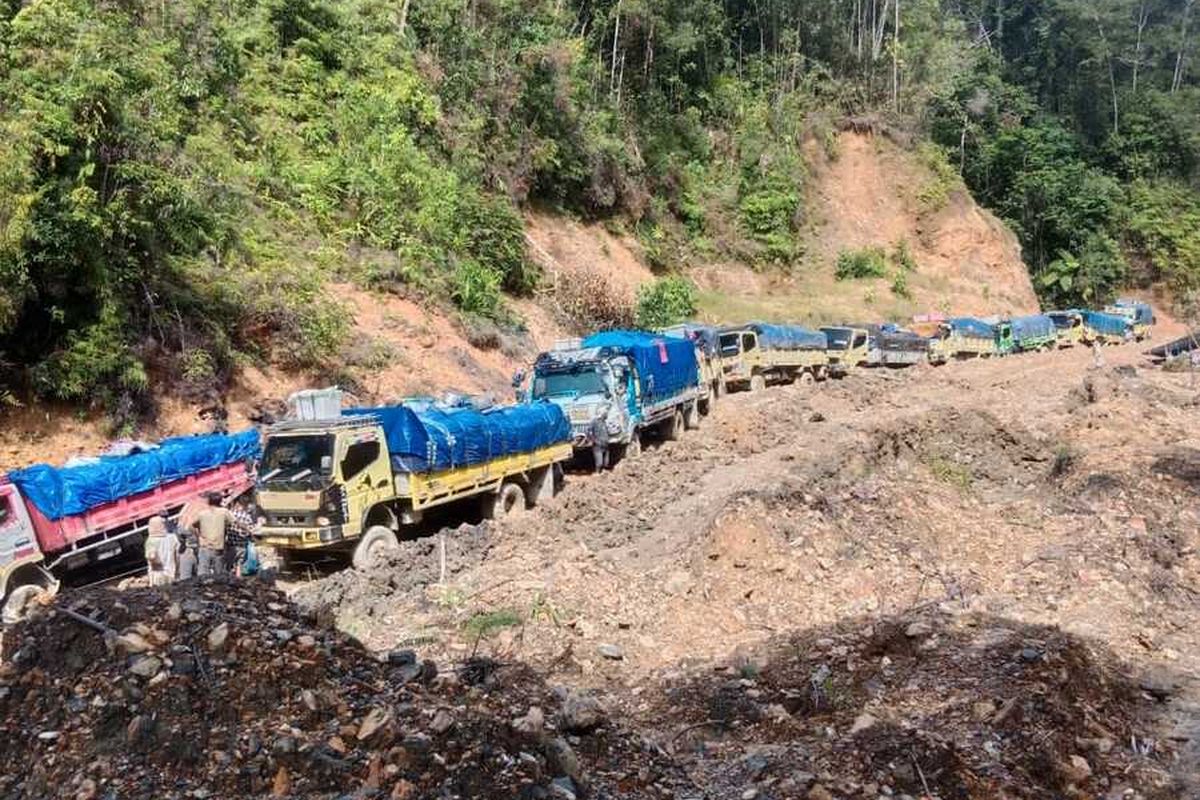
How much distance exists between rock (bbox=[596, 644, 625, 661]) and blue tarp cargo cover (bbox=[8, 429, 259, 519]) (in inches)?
272

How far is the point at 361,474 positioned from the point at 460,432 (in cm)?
192

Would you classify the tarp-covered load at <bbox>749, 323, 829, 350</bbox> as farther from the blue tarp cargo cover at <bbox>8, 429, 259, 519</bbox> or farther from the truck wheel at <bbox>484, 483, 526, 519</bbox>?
the blue tarp cargo cover at <bbox>8, 429, 259, 519</bbox>

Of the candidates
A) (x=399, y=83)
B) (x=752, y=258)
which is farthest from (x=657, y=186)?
(x=399, y=83)

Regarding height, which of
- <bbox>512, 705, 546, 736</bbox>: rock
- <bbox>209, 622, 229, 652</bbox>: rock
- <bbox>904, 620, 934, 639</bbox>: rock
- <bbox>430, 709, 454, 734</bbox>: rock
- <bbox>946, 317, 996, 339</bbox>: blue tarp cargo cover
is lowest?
<bbox>946, 317, 996, 339</bbox>: blue tarp cargo cover

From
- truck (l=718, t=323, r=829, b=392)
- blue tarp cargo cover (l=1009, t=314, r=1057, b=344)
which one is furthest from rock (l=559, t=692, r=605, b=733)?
blue tarp cargo cover (l=1009, t=314, r=1057, b=344)

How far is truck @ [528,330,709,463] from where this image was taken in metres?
17.3

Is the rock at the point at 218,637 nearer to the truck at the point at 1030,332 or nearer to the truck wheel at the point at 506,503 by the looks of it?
the truck wheel at the point at 506,503

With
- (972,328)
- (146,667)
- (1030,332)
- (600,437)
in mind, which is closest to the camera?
(146,667)

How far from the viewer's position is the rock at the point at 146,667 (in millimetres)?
5562

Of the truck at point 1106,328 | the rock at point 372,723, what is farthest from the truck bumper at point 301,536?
the truck at point 1106,328

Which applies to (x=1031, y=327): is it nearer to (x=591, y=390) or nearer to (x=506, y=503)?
(x=591, y=390)

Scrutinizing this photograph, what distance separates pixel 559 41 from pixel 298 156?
48.4 ft

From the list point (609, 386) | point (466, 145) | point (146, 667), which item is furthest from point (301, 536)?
point (466, 145)

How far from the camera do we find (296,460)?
451 inches
